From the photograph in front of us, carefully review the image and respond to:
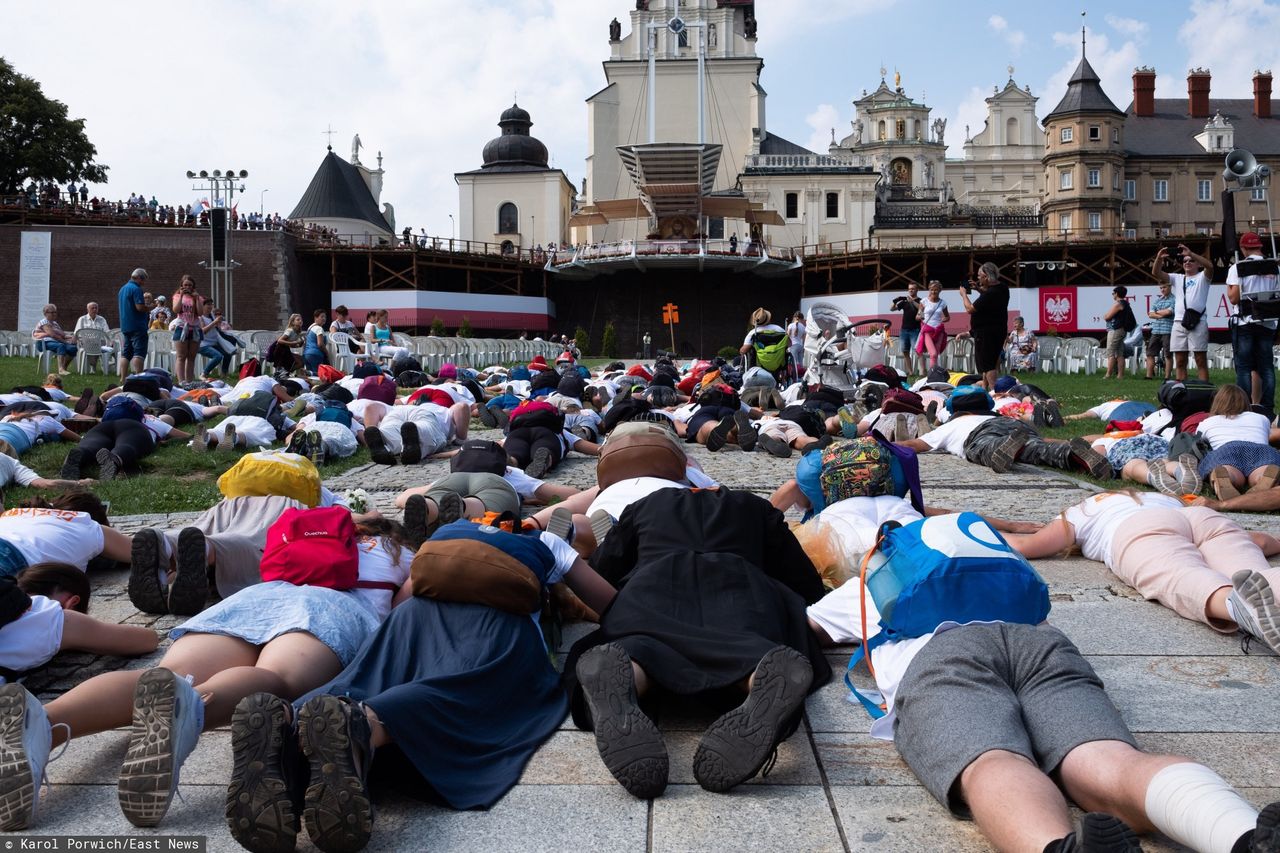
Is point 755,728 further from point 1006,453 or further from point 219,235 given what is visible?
point 219,235

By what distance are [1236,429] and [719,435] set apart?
14.6 ft

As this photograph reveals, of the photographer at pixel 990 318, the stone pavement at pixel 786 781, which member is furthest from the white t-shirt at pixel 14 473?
the photographer at pixel 990 318

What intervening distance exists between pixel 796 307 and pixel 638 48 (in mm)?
23095

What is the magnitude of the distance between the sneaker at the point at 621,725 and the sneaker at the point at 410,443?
6700 millimetres

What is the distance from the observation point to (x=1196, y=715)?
3498 millimetres

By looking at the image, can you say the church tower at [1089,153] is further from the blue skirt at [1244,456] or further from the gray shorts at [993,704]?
the gray shorts at [993,704]

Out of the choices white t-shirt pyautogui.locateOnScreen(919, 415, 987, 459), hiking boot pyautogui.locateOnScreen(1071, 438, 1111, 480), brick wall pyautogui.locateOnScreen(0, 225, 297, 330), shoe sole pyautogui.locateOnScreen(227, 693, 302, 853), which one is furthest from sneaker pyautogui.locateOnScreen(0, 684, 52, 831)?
brick wall pyautogui.locateOnScreen(0, 225, 297, 330)

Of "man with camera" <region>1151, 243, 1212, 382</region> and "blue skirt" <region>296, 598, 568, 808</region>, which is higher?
"man with camera" <region>1151, 243, 1212, 382</region>

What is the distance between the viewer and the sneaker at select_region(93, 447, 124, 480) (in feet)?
29.0

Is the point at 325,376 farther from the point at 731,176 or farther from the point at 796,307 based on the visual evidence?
the point at 731,176

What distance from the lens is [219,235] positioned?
28.8 meters

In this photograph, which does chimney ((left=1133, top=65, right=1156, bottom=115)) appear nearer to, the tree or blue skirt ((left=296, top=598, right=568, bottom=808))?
the tree

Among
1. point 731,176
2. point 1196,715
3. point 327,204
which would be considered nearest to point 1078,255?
point 731,176

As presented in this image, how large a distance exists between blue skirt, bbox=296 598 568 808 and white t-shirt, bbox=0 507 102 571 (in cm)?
205
